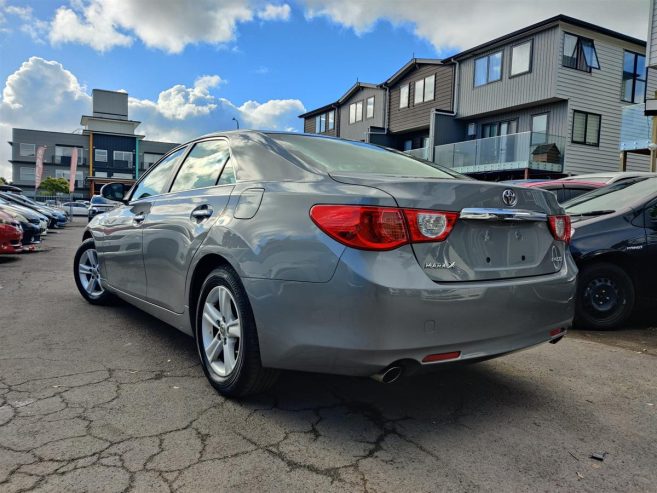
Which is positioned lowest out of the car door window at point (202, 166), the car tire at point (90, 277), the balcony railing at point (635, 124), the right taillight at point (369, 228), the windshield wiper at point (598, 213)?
the car tire at point (90, 277)

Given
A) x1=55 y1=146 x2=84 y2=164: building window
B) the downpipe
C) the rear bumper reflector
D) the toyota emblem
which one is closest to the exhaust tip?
the downpipe

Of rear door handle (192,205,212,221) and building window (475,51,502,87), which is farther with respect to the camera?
building window (475,51,502,87)

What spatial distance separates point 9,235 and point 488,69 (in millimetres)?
19717

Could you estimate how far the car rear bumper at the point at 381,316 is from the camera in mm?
2301

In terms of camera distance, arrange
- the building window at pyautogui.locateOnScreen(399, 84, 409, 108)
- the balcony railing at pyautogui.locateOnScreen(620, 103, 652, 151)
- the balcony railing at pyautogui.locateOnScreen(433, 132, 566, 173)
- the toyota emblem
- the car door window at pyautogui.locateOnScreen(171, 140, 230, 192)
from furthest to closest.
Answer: the building window at pyautogui.locateOnScreen(399, 84, 409, 108) < the balcony railing at pyautogui.locateOnScreen(433, 132, 566, 173) < the balcony railing at pyautogui.locateOnScreen(620, 103, 652, 151) < the car door window at pyautogui.locateOnScreen(171, 140, 230, 192) < the toyota emblem

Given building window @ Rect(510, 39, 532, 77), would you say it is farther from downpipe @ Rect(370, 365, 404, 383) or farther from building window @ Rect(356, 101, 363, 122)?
downpipe @ Rect(370, 365, 404, 383)

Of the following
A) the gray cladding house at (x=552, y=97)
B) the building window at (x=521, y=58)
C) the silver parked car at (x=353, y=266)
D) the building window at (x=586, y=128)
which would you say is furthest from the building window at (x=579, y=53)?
the silver parked car at (x=353, y=266)

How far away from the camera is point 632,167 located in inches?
874

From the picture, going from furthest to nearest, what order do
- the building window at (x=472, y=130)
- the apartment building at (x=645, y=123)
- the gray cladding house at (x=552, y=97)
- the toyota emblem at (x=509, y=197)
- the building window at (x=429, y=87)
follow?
1. the building window at (x=429, y=87)
2. the building window at (x=472, y=130)
3. the gray cladding house at (x=552, y=97)
4. the apartment building at (x=645, y=123)
5. the toyota emblem at (x=509, y=197)

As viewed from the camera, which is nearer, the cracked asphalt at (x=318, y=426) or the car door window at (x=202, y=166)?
the cracked asphalt at (x=318, y=426)

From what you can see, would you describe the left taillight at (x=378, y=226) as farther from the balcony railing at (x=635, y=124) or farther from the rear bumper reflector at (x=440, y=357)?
the balcony railing at (x=635, y=124)

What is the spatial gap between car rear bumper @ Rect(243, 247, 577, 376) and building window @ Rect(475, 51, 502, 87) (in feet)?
70.6

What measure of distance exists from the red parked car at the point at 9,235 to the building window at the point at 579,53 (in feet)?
62.4

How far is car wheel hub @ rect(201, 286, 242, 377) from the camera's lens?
2934 millimetres
